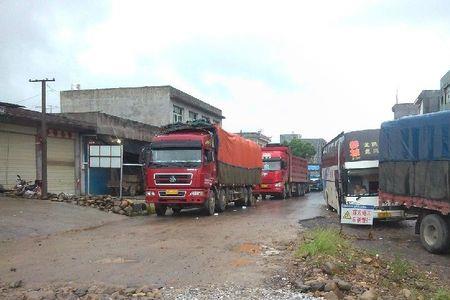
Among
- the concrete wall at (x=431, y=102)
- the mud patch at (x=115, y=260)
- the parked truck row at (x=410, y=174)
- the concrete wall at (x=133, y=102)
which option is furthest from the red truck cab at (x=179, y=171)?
the concrete wall at (x=431, y=102)

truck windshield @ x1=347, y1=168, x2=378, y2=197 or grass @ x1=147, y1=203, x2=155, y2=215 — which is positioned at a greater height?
truck windshield @ x1=347, y1=168, x2=378, y2=197

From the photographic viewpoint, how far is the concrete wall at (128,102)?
41344mm

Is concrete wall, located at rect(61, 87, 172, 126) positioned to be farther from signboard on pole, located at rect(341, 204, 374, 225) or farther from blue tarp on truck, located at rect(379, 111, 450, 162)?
signboard on pole, located at rect(341, 204, 374, 225)

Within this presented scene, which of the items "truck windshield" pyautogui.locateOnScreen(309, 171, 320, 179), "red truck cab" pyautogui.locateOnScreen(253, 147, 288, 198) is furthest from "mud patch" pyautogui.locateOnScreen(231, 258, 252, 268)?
"truck windshield" pyautogui.locateOnScreen(309, 171, 320, 179)

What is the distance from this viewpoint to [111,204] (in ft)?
65.7

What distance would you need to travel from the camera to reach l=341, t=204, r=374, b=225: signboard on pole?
12453 millimetres

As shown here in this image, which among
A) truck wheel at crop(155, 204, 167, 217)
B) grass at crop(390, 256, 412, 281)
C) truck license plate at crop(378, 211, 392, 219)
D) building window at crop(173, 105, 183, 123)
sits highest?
building window at crop(173, 105, 183, 123)

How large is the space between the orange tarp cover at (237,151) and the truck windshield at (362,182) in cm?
580

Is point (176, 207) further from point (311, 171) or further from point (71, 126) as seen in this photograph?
point (311, 171)

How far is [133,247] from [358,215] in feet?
18.0

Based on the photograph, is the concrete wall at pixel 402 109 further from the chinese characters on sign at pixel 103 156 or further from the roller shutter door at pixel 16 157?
the roller shutter door at pixel 16 157

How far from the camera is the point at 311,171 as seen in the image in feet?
185

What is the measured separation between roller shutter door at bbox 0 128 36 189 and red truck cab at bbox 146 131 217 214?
A: 22.5 ft

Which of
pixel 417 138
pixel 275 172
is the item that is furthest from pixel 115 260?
pixel 275 172
